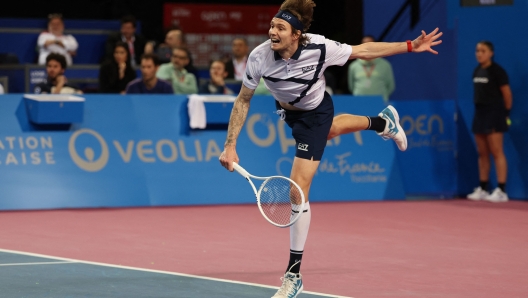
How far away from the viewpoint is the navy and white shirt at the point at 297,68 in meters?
6.76

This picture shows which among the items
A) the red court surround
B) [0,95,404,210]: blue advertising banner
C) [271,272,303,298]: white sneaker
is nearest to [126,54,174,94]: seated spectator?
[0,95,404,210]: blue advertising banner

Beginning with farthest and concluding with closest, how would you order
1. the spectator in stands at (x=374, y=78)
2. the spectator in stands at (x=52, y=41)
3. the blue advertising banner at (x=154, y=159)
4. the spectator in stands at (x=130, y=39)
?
the spectator in stands at (x=52, y=41)
the spectator in stands at (x=130, y=39)
the spectator in stands at (x=374, y=78)
the blue advertising banner at (x=154, y=159)

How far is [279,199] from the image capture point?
259 inches

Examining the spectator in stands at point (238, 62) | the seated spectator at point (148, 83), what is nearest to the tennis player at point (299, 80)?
the seated spectator at point (148, 83)

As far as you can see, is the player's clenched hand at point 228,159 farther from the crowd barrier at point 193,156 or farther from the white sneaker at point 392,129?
the crowd barrier at point 193,156

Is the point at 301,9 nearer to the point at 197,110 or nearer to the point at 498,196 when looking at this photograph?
the point at 197,110

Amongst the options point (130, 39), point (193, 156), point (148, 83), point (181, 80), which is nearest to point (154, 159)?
point (193, 156)

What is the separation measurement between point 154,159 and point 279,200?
5867 mm

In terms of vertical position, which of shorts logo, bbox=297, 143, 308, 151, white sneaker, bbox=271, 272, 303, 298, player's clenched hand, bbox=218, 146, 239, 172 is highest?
shorts logo, bbox=297, 143, 308, 151

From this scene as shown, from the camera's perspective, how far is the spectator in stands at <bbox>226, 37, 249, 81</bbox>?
15.0m

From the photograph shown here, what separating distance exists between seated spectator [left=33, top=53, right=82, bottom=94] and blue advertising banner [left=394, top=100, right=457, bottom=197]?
4.76 m

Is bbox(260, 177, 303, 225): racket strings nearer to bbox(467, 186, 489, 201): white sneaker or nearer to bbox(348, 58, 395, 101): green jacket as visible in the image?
bbox(467, 186, 489, 201): white sneaker

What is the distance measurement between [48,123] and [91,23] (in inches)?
262

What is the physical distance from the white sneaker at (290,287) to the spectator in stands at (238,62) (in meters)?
8.61
